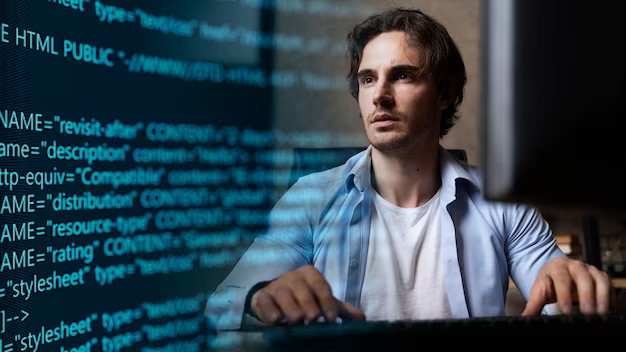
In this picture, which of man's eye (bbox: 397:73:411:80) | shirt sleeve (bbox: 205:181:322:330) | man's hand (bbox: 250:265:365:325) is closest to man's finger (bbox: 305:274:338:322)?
man's hand (bbox: 250:265:365:325)

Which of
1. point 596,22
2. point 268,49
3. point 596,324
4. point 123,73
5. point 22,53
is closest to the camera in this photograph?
point 596,22

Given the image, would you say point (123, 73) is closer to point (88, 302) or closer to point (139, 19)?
point (139, 19)

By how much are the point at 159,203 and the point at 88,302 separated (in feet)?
0.58

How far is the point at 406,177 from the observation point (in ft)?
3.69

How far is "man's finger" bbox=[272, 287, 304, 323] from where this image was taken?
2.19 feet

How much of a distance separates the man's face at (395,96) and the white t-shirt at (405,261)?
0.11 meters

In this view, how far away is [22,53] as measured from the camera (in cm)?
86

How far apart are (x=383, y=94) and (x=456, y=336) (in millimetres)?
746

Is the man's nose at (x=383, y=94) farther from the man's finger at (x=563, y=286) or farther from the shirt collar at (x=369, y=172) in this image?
the man's finger at (x=563, y=286)

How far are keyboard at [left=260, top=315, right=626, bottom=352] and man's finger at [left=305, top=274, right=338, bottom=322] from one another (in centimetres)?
18

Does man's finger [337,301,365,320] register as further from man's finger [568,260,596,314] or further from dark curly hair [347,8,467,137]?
dark curly hair [347,8,467,137]

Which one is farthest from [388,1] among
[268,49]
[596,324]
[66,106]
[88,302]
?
[596,324]

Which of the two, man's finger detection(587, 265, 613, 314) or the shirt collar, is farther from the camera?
the shirt collar

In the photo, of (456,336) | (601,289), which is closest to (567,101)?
(456,336)
